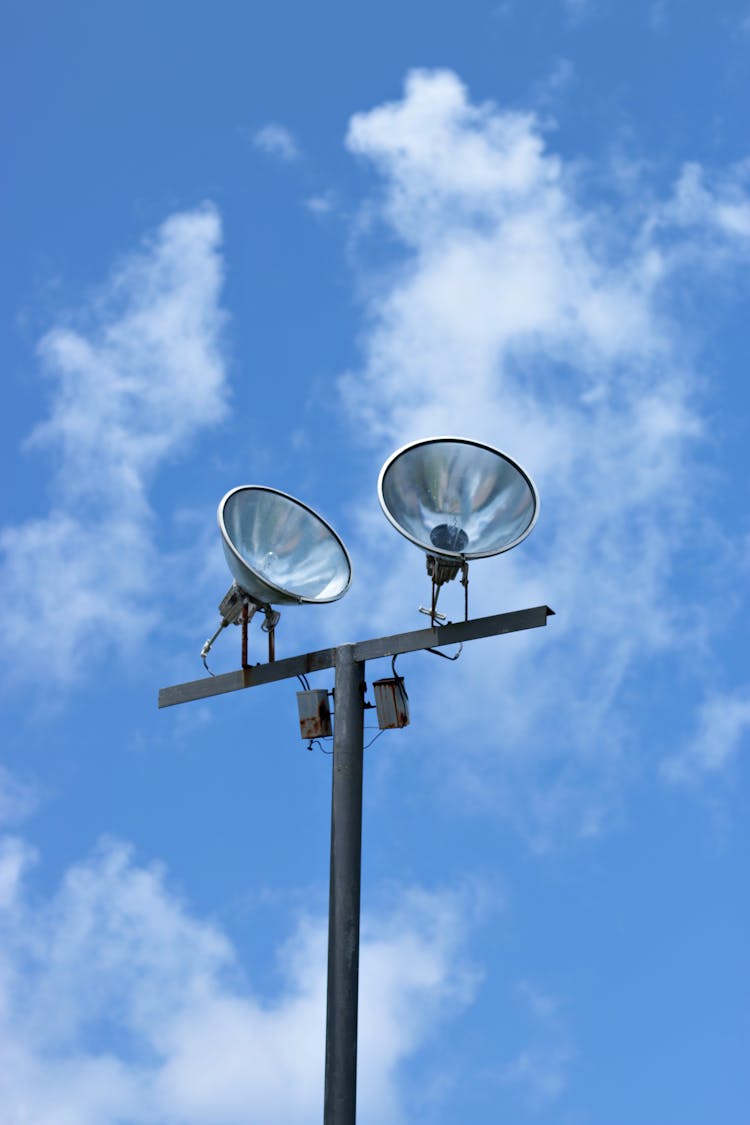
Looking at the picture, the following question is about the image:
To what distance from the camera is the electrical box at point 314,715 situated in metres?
8.97

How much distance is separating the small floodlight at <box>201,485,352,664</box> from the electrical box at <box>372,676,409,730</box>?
1.01 m

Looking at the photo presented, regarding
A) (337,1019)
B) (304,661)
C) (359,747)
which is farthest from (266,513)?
(337,1019)

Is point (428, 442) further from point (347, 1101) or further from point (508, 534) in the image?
point (347, 1101)

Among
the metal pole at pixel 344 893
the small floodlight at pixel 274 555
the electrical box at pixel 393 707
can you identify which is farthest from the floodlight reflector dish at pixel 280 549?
the electrical box at pixel 393 707

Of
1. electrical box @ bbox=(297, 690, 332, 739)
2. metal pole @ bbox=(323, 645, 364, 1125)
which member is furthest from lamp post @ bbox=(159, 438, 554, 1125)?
electrical box @ bbox=(297, 690, 332, 739)

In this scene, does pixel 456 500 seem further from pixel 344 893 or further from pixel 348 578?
pixel 344 893

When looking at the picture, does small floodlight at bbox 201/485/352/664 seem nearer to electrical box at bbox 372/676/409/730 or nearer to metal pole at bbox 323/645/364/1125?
metal pole at bbox 323/645/364/1125

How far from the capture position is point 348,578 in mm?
9922

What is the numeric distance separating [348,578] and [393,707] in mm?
1327

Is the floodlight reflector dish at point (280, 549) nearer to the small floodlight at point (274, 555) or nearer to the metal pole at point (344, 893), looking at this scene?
the small floodlight at point (274, 555)

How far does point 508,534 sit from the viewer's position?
9.12 meters

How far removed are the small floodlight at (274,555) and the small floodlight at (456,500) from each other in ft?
3.23

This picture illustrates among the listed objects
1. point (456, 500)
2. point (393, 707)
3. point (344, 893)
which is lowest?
point (344, 893)

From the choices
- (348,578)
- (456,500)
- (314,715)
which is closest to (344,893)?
(314,715)
